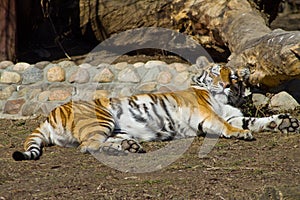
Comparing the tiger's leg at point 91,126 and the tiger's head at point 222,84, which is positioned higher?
the tiger's head at point 222,84

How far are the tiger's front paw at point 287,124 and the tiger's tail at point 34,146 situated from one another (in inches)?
81.9

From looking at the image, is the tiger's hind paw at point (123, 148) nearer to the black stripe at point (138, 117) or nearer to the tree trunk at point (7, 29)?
the black stripe at point (138, 117)

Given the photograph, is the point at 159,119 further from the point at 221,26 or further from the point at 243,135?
the point at 221,26

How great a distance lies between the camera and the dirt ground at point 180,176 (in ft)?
14.1

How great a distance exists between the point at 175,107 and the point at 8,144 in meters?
1.59

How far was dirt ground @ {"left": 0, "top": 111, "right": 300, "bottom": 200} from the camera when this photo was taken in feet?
14.1

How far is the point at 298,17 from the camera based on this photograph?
45.2ft

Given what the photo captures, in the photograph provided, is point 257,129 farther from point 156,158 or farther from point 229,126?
point 156,158

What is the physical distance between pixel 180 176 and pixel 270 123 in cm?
183

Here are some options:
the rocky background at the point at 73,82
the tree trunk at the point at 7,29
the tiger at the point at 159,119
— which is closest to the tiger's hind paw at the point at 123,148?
the tiger at the point at 159,119

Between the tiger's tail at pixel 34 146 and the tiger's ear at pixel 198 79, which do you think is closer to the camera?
the tiger's tail at pixel 34 146

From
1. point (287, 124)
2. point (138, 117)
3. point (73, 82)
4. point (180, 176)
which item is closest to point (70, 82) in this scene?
point (73, 82)

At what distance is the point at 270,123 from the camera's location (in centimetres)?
629

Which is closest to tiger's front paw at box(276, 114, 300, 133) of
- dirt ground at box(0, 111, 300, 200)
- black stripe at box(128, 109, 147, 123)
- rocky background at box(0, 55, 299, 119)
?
dirt ground at box(0, 111, 300, 200)
